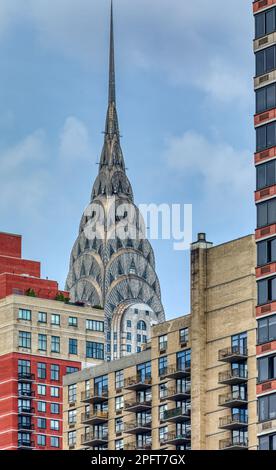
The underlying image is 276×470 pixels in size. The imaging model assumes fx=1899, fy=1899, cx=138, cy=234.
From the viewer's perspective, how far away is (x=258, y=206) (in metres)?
156

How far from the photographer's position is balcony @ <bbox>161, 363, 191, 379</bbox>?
191250mm

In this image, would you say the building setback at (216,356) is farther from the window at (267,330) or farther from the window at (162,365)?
the window at (267,330)

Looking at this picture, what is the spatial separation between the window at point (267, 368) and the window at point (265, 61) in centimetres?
2447

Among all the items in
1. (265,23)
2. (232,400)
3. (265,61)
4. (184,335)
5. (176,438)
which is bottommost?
(176,438)

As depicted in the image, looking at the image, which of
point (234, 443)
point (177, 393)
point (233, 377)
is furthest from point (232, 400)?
point (177, 393)

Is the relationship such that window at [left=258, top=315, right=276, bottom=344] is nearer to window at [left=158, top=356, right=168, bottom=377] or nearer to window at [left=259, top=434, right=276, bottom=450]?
window at [left=259, top=434, right=276, bottom=450]

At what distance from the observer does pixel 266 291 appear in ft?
500

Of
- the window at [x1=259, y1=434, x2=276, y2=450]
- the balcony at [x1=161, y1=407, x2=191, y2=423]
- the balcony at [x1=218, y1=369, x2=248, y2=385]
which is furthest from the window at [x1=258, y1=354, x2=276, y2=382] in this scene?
the balcony at [x1=161, y1=407, x2=191, y2=423]

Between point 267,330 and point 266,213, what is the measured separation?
10.1 meters

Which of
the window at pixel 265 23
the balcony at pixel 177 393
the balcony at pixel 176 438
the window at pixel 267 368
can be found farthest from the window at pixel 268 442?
the balcony at pixel 177 393

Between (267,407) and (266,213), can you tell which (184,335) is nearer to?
(266,213)

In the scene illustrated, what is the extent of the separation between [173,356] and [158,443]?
9.10 meters

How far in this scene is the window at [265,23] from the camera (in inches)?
6195
